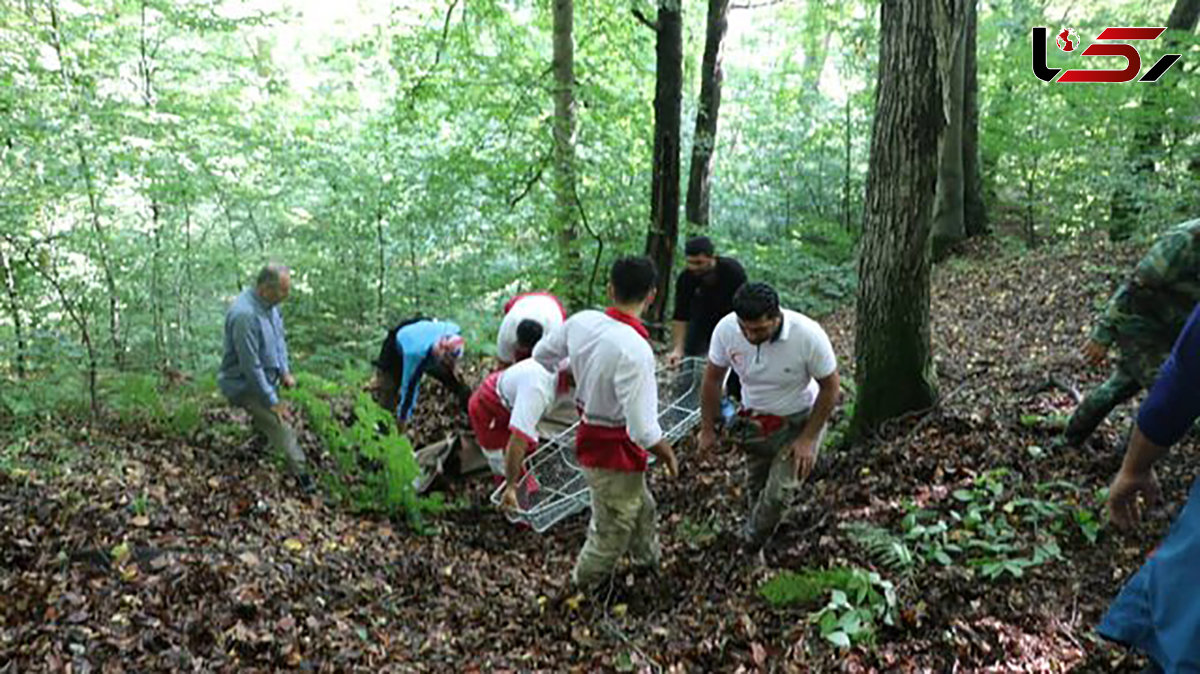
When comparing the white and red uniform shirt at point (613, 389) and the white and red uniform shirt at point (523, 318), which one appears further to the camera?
the white and red uniform shirt at point (523, 318)

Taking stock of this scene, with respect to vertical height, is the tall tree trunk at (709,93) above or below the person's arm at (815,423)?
above

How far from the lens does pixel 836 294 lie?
15391mm

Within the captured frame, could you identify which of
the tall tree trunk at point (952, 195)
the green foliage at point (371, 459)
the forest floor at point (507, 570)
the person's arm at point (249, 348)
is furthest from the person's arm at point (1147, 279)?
the tall tree trunk at point (952, 195)

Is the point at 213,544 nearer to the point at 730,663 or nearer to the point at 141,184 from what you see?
the point at 730,663

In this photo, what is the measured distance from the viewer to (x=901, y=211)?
528cm

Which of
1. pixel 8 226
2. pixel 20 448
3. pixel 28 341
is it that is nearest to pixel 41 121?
pixel 8 226

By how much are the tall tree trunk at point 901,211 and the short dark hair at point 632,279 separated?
2036mm

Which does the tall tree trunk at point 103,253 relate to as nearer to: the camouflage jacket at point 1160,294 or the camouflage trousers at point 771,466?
the camouflage trousers at point 771,466

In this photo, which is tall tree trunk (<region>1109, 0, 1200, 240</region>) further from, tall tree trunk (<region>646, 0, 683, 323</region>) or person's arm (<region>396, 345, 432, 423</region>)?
person's arm (<region>396, 345, 432, 423</region>)

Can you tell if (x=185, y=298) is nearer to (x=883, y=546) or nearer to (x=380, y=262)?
(x=380, y=262)

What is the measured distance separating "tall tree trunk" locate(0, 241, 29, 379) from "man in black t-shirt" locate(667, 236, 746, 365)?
6239mm

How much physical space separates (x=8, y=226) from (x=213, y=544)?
13.6 ft

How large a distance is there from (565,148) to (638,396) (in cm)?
734

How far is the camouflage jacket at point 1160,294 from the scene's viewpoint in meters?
4.24
